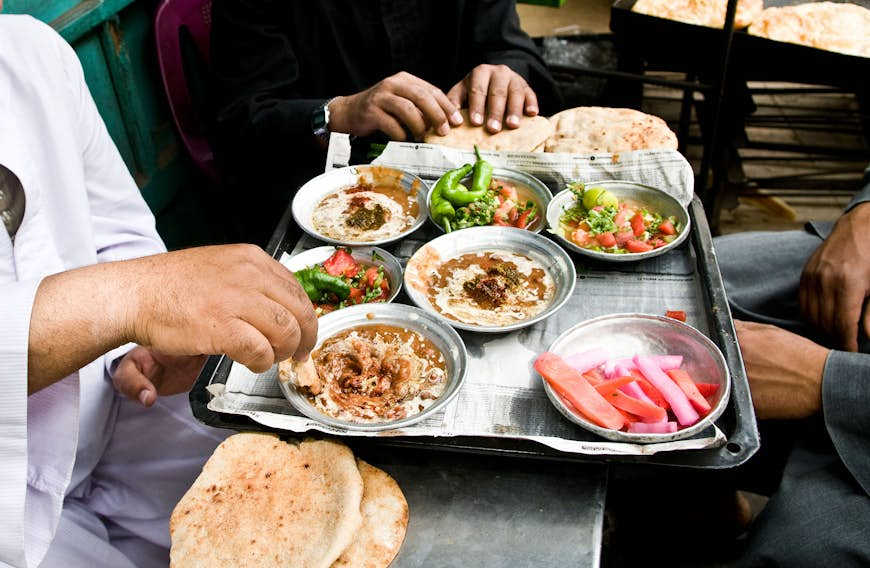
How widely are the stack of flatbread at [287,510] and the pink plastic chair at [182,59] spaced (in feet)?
8.41

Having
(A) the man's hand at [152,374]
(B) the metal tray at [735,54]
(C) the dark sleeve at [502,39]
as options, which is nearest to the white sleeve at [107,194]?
(A) the man's hand at [152,374]

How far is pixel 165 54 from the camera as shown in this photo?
3.63m

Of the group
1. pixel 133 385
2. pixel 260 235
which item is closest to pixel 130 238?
pixel 133 385

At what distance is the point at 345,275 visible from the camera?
7.40 feet

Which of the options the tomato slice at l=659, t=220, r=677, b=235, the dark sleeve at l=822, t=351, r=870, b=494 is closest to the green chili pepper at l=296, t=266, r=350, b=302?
the tomato slice at l=659, t=220, r=677, b=235

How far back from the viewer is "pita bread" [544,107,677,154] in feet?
8.98

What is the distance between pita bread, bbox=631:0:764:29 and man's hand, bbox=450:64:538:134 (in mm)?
1779

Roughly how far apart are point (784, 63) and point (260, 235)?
10.3 feet

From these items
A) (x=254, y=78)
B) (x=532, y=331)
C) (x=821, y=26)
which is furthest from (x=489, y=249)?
(x=821, y=26)

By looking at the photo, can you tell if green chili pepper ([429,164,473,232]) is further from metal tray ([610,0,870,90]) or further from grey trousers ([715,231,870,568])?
metal tray ([610,0,870,90])

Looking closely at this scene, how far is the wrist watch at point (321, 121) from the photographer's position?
297cm

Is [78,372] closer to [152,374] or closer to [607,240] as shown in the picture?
[152,374]

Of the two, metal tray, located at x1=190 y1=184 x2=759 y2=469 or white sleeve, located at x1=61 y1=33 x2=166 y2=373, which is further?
white sleeve, located at x1=61 y1=33 x2=166 y2=373

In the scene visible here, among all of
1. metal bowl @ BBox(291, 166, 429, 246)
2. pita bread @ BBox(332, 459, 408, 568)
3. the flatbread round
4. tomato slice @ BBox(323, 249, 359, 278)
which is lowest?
pita bread @ BBox(332, 459, 408, 568)
